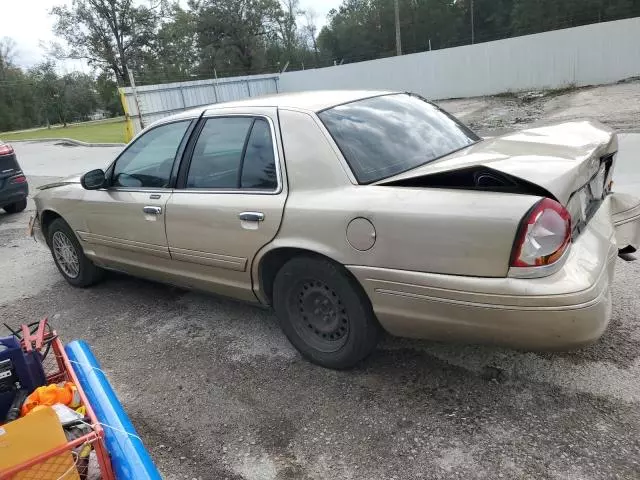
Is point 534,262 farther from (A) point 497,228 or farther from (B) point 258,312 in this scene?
(B) point 258,312

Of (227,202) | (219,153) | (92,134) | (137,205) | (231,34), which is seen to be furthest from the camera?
(231,34)

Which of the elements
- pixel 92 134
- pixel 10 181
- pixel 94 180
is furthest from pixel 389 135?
pixel 92 134

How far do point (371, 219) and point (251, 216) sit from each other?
845 mm

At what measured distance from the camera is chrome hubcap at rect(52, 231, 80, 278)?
4.88 meters

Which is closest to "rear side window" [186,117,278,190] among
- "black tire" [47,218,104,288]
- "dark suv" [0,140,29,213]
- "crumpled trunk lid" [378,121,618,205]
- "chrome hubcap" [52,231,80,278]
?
"crumpled trunk lid" [378,121,618,205]

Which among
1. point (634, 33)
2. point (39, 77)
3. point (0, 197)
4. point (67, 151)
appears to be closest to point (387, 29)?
point (39, 77)

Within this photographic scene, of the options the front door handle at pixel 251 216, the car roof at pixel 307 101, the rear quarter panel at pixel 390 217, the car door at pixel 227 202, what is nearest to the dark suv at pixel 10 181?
the car roof at pixel 307 101

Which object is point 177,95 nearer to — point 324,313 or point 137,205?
point 137,205

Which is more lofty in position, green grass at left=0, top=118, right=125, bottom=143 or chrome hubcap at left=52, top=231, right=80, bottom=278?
chrome hubcap at left=52, top=231, right=80, bottom=278

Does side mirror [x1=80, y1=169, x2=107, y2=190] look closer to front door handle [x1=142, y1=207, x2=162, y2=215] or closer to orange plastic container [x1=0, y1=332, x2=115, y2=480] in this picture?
front door handle [x1=142, y1=207, x2=162, y2=215]

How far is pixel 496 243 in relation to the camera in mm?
2293

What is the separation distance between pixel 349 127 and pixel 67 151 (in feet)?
63.2

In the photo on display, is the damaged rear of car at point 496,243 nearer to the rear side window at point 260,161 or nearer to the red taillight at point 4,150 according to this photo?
the rear side window at point 260,161

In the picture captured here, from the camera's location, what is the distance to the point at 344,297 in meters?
2.87
